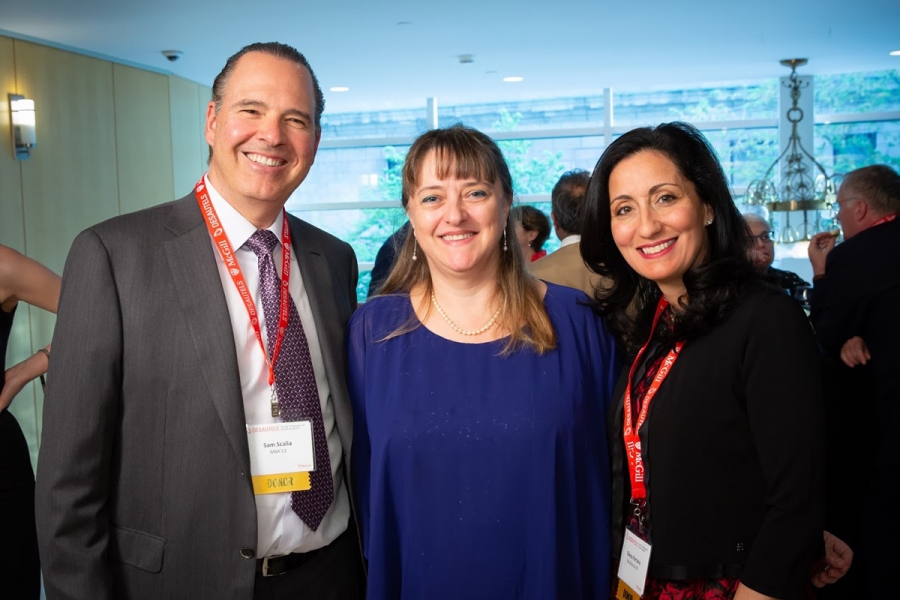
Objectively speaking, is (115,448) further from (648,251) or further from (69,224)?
(69,224)

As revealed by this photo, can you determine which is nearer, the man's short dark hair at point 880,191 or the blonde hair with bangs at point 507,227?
the blonde hair with bangs at point 507,227

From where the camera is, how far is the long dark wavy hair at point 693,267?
5.83 feet

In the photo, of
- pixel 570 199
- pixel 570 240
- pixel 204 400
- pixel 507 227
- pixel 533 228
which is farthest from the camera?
pixel 533 228

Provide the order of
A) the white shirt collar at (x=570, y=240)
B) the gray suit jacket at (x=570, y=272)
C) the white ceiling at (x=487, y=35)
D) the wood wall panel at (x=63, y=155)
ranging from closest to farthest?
the gray suit jacket at (x=570, y=272) < the white shirt collar at (x=570, y=240) < the white ceiling at (x=487, y=35) < the wood wall panel at (x=63, y=155)

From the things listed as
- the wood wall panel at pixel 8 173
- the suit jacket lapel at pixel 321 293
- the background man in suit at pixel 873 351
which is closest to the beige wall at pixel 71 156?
the wood wall panel at pixel 8 173

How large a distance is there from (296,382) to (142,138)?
717 cm

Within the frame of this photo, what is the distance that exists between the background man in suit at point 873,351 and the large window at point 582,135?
6.76 m

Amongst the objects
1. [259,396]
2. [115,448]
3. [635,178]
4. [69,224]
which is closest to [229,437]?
[259,396]

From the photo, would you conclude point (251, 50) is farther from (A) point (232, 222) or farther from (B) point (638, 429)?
(B) point (638, 429)

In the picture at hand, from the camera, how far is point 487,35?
704 cm

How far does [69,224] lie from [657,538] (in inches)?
259

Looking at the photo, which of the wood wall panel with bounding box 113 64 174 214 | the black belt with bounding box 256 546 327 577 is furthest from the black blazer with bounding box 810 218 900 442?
the wood wall panel with bounding box 113 64 174 214

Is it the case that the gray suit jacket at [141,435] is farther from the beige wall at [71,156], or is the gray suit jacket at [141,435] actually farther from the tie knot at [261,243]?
the beige wall at [71,156]

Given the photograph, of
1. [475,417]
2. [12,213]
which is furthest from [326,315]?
[12,213]
